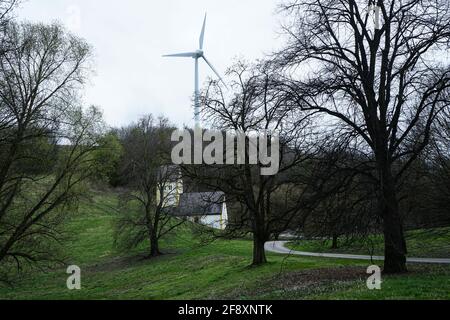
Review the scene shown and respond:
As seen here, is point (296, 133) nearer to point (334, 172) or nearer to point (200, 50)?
point (334, 172)

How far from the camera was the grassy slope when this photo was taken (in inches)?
621

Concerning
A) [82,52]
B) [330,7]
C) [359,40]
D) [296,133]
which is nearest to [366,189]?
[296,133]

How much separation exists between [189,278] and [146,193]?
22.3 meters

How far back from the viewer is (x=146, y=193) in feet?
188

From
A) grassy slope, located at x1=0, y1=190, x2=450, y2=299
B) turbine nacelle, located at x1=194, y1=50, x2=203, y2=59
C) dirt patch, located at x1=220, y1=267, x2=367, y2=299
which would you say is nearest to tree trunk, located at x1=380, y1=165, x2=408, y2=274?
grassy slope, located at x1=0, y1=190, x2=450, y2=299

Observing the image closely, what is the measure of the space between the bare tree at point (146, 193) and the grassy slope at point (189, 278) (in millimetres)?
3082

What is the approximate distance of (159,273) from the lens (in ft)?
144

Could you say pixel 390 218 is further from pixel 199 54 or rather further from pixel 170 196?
pixel 199 54

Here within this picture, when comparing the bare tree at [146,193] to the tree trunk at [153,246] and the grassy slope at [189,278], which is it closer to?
the tree trunk at [153,246]

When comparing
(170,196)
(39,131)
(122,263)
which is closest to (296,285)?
(39,131)

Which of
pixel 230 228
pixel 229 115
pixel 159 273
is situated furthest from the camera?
pixel 159 273
